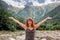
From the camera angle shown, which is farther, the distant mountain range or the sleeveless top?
the distant mountain range

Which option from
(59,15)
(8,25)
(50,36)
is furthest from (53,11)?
(8,25)

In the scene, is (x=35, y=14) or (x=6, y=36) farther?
(x=35, y=14)

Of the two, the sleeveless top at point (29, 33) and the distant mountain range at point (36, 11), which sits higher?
the distant mountain range at point (36, 11)

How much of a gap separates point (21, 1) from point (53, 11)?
3.05 feet

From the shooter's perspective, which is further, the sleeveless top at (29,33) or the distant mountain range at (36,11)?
the distant mountain range at (36,11)

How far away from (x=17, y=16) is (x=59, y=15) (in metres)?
1.17

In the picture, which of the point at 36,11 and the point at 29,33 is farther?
the point at 36,11

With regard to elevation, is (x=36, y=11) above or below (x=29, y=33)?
Result: above

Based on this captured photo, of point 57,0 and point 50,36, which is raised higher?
point 57,0

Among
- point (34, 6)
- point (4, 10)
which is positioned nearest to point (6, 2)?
point (4, 10)

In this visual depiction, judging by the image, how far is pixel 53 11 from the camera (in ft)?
24.0

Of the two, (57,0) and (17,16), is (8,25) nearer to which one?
(17,16)

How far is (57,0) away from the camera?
730cm

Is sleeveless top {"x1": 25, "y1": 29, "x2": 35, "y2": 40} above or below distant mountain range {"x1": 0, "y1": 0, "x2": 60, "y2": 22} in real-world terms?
below
